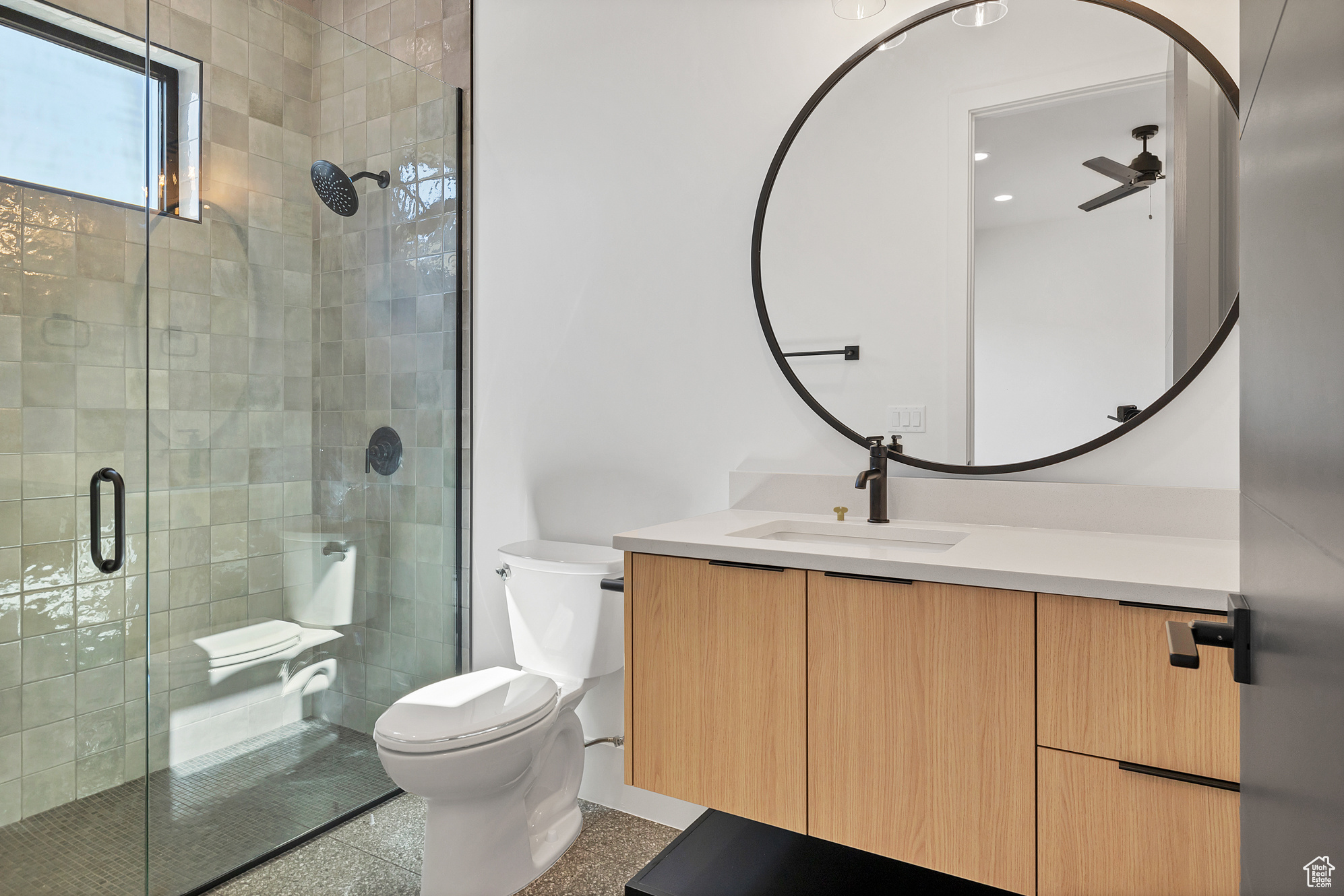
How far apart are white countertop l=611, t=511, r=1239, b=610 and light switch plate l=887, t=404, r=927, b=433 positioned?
0.71 ft

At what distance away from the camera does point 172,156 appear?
1730mm

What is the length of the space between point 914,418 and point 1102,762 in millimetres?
801

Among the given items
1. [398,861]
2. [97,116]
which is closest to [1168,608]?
A: [398,861]

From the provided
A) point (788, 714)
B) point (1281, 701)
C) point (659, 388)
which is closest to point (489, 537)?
point (659, 388)

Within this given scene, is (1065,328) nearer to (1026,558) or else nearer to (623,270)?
(1026,558)

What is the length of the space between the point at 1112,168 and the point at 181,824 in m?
2.50

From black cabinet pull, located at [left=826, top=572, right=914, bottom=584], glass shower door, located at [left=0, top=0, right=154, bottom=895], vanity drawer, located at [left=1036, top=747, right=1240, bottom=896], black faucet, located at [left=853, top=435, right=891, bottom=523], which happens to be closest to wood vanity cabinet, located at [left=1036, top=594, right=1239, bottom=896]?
vanity drawer, located at [left=1036, top=747, right=1240, bottom=896]

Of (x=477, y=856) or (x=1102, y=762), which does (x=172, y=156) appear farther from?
(x=1102, y=762)

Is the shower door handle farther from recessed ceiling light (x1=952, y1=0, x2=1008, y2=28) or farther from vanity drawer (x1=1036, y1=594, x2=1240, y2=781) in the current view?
recessed ceiling light (x1=952, y1=0, x2=1008, y2=28)

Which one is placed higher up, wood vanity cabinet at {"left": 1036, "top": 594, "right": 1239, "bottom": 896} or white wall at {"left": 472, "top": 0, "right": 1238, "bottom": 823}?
white wall at {"left": 472, "top": 0, "right": 1238, "bottom": 823}

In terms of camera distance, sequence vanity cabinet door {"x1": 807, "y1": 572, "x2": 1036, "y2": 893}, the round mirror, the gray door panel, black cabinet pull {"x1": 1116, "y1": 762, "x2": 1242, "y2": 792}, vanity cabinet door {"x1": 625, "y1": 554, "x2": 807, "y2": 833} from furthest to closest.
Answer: the round mirror → vanity cabinet door {"x1": 625, "y1": 554, "x2": 807, "y2": 833} → vanity cabinet door {"x1": 807, "y1": 572, "x2": 1036, "y2": 893} → black cabinet pull {"x1": 1116, "y1": 762, "x2": 1242, "y2": 792} → the gray door panel

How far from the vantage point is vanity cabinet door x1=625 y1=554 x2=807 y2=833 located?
4.27 feet

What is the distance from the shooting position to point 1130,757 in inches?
41.4

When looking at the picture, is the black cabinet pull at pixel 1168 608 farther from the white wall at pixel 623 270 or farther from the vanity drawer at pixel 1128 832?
the white wall at pixel 623 270
